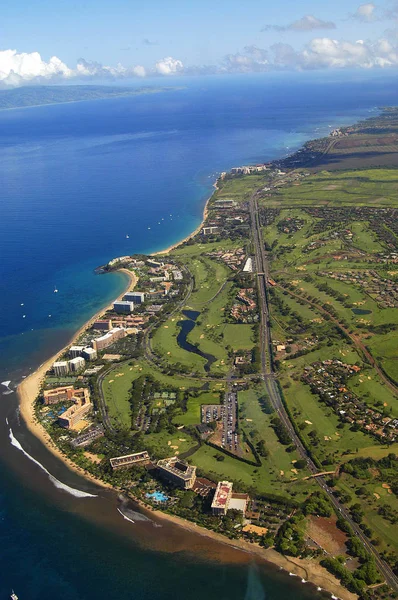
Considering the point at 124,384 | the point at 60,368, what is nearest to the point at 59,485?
the point at 124,384

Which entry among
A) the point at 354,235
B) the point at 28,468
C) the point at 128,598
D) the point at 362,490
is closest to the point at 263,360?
the point at 362,490

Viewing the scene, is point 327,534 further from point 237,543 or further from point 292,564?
point 237,543

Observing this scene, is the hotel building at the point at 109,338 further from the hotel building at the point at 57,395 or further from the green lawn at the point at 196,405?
the green lawn at the point at 196,405

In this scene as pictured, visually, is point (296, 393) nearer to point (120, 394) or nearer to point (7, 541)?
point (120, 394)

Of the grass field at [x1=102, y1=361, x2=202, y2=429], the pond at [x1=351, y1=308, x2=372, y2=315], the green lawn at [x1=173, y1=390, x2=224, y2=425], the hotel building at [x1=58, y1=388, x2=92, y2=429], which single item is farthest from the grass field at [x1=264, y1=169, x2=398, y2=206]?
the hotel building at [x1=58, y1=388, x2=92, y2=429]

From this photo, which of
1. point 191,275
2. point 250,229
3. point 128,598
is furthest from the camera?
point 250,229

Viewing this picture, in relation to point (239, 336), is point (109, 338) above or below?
above

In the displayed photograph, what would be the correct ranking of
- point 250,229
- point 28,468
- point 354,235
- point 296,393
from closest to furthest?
point 28,468, point 296,393, point 354,235, point 250,229
